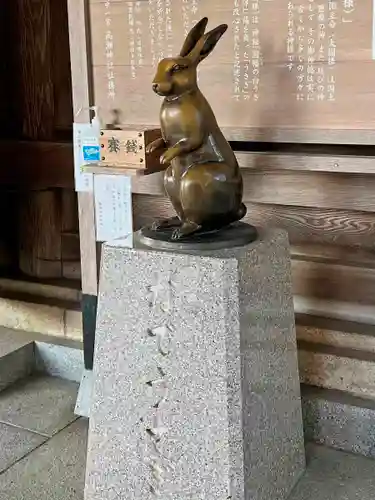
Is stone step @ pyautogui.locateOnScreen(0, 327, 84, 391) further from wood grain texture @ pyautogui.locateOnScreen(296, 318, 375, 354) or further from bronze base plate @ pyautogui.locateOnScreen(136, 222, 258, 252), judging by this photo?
bronze base plate @ pyautogui.locateOnScreen(136, 222, 258, 252)

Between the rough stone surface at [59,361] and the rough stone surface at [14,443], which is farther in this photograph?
the rough stone surface at [59,361]

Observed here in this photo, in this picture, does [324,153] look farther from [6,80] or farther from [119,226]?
[6,80]

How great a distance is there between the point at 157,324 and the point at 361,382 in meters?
0.89

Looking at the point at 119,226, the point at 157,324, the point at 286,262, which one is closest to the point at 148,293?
the point at 157,324

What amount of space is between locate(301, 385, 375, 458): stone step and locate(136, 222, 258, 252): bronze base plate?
719 millimetres

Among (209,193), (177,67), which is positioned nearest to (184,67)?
(177,67)

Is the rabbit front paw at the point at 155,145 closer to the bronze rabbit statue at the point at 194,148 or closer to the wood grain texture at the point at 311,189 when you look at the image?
the bronze rabbit statue at the point at 194,148

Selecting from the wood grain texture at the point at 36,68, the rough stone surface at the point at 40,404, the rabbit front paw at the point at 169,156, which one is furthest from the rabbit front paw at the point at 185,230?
the wood grain texture at the point at 36,68

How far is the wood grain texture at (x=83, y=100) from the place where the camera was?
2.47m

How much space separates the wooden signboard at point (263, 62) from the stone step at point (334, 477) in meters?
1.05

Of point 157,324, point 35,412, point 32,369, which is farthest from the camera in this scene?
point 32,369

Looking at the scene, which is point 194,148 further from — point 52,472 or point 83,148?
point 52,472

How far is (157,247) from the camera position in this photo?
1903 millimetres

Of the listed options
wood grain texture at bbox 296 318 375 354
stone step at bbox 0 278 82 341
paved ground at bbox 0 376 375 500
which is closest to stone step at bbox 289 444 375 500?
paved ground at bbox 0 376 375 500
